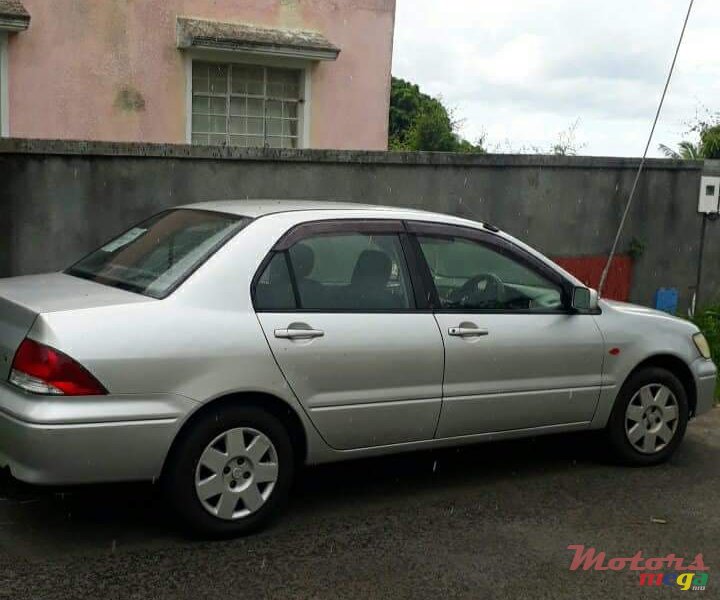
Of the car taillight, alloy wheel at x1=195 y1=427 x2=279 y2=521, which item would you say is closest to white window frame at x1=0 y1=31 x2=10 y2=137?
the car taillight

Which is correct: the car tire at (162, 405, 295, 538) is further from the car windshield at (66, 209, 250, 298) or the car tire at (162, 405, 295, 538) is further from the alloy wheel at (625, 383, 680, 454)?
the alloy wheel at (625, 383, 680, 454)

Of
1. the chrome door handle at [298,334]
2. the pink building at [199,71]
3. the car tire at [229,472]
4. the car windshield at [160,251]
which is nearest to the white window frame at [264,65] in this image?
the pink building at [199,71]

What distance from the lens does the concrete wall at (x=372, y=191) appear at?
8.28 meters

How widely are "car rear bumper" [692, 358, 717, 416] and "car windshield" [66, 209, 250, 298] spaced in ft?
10.6

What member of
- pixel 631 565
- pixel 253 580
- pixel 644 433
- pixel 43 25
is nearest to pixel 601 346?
pixel 644 433

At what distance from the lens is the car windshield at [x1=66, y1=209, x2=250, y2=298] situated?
17.5ft

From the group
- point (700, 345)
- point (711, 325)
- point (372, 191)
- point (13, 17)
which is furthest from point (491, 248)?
point (13, 17)

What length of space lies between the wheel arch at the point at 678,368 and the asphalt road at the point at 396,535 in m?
0.45

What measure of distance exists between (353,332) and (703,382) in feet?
8.98

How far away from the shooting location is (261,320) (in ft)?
17.3

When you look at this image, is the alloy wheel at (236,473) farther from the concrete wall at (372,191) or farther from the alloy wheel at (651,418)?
the concrete wall at (372,191)

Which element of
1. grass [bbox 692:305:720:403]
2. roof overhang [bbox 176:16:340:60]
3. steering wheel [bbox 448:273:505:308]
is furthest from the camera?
roof overhang [bbox 176:16:340:60]

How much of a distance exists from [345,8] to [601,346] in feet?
26.9

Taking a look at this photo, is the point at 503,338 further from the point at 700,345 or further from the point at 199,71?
the point at 199,71
